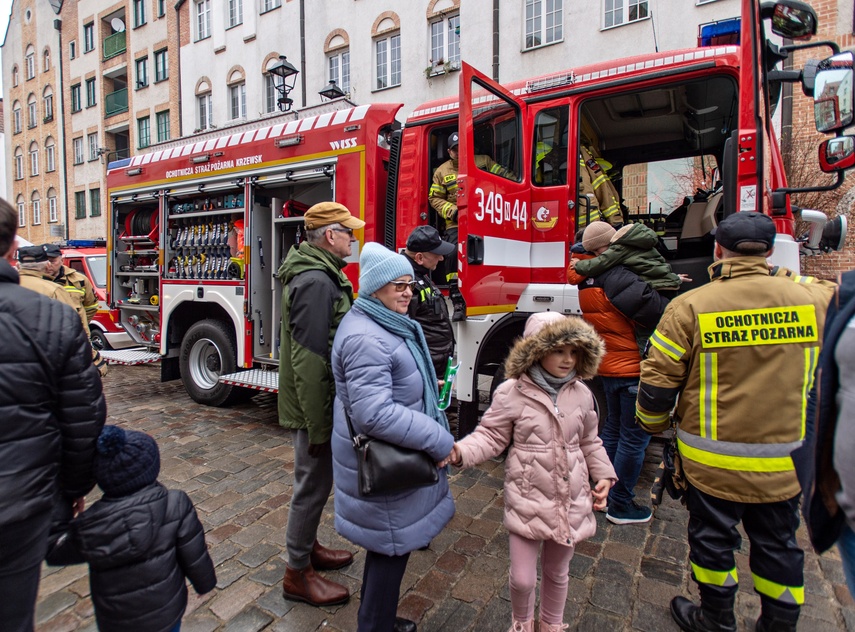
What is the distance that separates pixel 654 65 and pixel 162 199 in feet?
17.9

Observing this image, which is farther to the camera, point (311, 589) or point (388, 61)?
point (388, 61)

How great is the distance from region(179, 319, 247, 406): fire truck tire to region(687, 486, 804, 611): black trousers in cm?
489

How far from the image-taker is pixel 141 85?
2225 cm

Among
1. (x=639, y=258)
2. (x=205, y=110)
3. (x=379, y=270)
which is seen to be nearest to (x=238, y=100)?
(x=205, y=110)

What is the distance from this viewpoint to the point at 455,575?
2762 mm

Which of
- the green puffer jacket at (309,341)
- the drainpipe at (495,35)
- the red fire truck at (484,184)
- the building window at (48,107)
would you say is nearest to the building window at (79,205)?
the building window at (48,107)

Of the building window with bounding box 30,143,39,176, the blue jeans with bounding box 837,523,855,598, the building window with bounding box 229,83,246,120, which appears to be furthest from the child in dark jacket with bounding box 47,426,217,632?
the building window with bounding box 30,143,39,176

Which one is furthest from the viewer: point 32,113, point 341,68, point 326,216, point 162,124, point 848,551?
point 32,113

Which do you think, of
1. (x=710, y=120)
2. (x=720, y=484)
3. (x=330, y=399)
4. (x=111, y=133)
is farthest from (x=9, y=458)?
(x=111, y=133)

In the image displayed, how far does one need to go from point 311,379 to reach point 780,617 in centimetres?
223

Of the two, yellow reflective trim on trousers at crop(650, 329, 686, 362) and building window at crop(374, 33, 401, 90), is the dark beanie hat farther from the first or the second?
building window at crop(374, 33, 401, 90)

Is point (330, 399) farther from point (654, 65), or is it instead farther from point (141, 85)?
point (141, 85)

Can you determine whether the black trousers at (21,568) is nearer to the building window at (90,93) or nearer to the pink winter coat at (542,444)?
the pink winter coat at (542,444)

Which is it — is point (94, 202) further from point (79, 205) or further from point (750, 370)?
point (750, 370)
